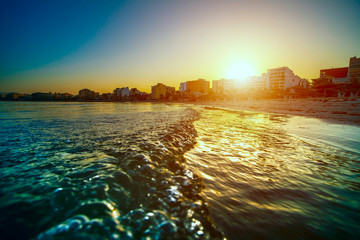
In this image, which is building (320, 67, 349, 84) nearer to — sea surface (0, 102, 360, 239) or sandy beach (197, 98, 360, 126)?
sandy beach (197, 98, 360, 126)

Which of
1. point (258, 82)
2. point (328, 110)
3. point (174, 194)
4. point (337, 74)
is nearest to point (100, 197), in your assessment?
point (174, 194)

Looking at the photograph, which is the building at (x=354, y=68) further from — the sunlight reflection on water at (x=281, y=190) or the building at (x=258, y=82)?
the sunlight reflection on water at (x=281, y=190)

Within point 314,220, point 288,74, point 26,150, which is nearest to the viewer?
point 314,220

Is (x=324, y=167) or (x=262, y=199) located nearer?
(x=262, y=199)

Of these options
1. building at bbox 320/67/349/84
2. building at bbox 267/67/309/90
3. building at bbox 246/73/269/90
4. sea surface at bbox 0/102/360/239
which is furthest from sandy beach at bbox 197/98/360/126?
building at bbox 246/73/269/90

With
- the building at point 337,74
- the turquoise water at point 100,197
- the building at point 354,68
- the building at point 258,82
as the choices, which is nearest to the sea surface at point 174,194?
the turquoise water at point 100,197

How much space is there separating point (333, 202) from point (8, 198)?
17.8 feet

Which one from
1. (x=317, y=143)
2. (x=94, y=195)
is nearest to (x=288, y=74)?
(x=317, y=143)

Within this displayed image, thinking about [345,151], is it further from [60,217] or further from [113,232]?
[60,217]

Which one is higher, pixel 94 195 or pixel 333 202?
pixel 94 195

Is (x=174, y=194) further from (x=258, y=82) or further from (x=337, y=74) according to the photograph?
(x=258, y=82)

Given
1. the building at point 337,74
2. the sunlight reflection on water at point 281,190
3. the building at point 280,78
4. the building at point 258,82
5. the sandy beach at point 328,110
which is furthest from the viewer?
the building at point 258,82

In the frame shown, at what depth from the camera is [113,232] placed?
1.64 meters

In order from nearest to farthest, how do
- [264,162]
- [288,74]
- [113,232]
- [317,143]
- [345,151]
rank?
[113,232] → [264,162] → [345,151] → [317,143] → [288,74]
